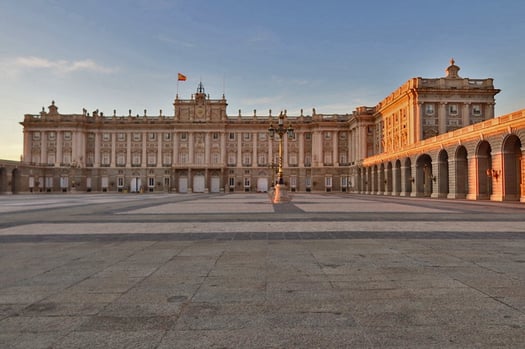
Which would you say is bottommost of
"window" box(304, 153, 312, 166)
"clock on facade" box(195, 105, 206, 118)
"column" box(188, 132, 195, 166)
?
"window" box(304, 153, 312, 166)

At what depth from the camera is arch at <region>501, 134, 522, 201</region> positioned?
29.0 metres

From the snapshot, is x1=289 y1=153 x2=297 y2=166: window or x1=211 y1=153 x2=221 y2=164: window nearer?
x1=211 y1=153 x2=221 y2=164: window

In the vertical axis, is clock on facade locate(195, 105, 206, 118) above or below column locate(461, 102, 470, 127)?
above

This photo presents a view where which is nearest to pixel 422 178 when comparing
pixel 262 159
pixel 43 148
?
pixel 262 159

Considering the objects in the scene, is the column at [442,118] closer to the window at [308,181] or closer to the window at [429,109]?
the window at [429,109]

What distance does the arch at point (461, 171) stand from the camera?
115 feet

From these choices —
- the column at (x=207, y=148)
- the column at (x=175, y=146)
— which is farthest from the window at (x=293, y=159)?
the column at (x=175, y=146)

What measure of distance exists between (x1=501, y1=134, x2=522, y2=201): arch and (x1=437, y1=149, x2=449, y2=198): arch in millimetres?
8518

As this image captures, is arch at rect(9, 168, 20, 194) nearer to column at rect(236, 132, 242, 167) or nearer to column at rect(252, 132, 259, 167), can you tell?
column at rect(236, 132, 242, 167)

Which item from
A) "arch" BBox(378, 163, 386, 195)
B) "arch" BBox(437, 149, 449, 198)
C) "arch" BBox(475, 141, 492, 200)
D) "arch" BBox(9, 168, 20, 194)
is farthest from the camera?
"arch" BBox(9, 168, 20, 194)

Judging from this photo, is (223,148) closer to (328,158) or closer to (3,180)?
(328,158)

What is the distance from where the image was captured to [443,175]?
38.3 m

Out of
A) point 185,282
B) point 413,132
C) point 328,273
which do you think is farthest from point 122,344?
point 413,132

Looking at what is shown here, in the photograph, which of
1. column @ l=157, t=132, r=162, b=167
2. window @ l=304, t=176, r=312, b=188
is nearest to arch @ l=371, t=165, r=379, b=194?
window @ l=304, t=176, r=312, b=188
